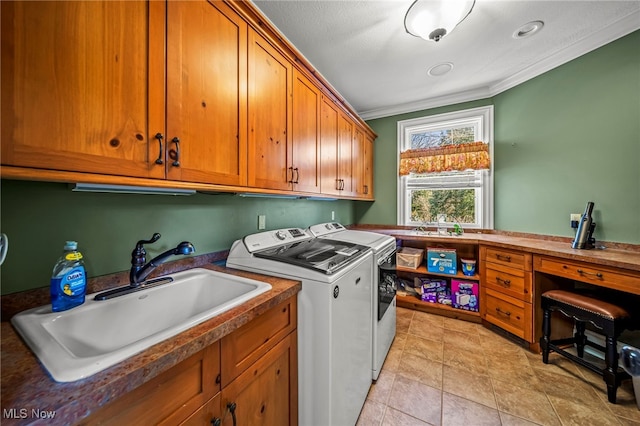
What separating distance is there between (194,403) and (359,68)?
2705mm

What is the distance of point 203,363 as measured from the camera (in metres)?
0.67

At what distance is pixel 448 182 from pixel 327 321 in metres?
2.71

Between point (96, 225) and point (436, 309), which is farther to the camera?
point (436, 309)

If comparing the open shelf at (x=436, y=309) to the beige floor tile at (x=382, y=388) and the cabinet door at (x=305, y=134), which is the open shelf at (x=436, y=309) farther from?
the cabinet door at (x=305, y=134)

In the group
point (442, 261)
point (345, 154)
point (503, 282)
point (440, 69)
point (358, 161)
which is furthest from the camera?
point (358, 161)

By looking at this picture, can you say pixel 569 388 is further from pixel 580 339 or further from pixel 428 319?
pixel 428 319

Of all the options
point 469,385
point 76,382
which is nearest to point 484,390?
point 469,385

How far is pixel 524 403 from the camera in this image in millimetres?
1448

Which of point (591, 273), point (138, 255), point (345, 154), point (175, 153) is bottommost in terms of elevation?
point (591, 273)

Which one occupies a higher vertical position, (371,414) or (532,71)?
(532,71)

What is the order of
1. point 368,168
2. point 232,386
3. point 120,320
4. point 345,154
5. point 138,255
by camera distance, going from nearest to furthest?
point 232,386 < point 120,320 < point 138,255 < point 345,154 < point 368,168

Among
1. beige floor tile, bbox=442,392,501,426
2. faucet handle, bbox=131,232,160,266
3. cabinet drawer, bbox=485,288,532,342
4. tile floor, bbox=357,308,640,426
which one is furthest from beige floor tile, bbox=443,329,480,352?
faucet handle, bbox=131,232,160,266

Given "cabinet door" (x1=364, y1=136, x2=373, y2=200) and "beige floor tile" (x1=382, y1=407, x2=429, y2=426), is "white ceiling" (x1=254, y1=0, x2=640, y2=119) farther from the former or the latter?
"beige floor tile" (x1=382, y1=407, x2=429, y2=426)

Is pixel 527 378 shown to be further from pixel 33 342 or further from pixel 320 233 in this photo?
pixel 33 342
